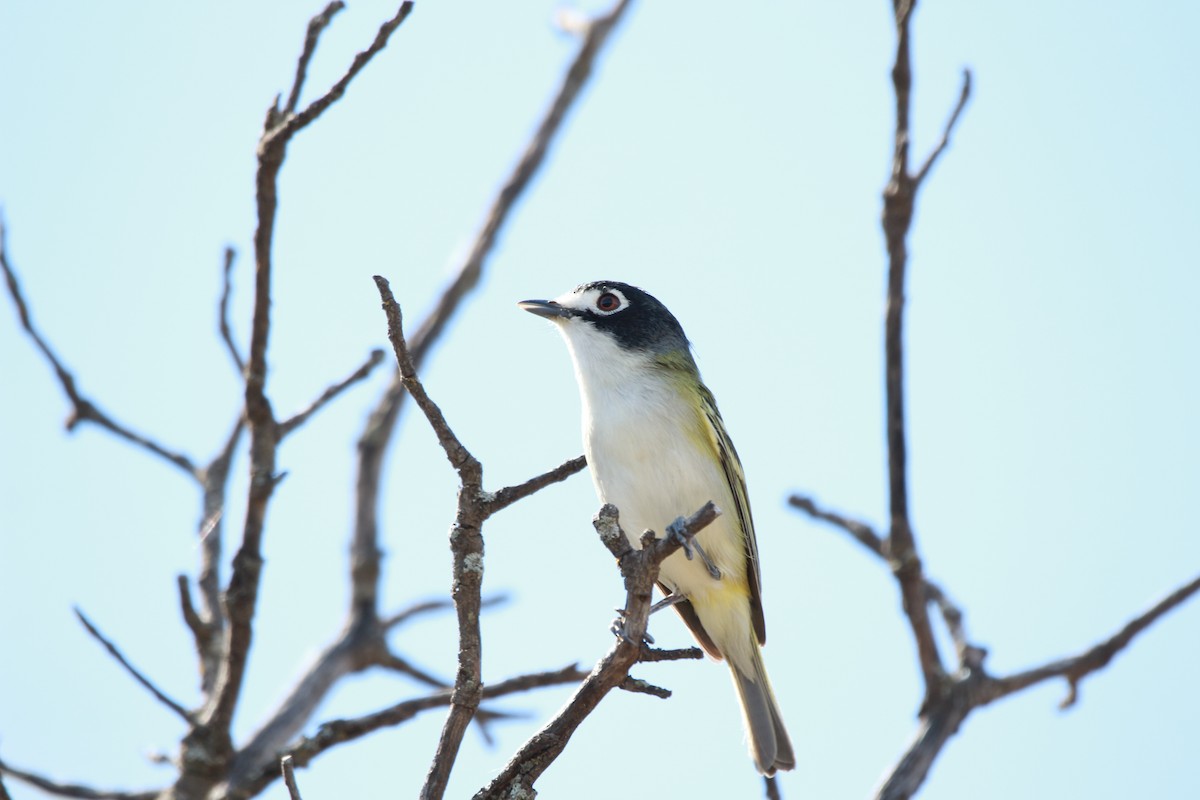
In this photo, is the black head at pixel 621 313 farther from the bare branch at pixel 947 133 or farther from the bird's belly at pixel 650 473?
the bare branch at pixel 947 133

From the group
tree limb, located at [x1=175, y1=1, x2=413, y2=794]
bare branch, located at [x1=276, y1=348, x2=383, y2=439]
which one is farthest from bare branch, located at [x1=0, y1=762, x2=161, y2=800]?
bare branch, located at [x1=276, y1=348, x2=383, y2=439]

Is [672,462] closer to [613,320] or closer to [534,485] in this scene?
[613,320]

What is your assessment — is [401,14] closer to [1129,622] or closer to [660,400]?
[660,400]

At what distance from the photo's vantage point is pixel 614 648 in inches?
139

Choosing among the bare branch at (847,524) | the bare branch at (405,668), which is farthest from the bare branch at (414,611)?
the bare branch at (847,524)

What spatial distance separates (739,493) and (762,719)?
1.19 meters

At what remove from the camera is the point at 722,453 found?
19.8ft

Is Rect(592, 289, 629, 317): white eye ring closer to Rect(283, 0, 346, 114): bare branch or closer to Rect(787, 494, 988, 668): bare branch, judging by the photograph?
Rect(787, 494, 988, 668): bare branch

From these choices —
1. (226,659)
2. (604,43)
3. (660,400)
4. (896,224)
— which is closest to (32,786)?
(226,659)

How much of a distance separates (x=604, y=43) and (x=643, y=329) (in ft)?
15.0

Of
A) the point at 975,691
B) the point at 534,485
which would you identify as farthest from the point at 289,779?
the point at 975,691

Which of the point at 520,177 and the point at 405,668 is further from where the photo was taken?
the point at 520,177

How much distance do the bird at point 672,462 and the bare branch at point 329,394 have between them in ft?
3.23

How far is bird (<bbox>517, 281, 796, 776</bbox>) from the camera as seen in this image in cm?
561
